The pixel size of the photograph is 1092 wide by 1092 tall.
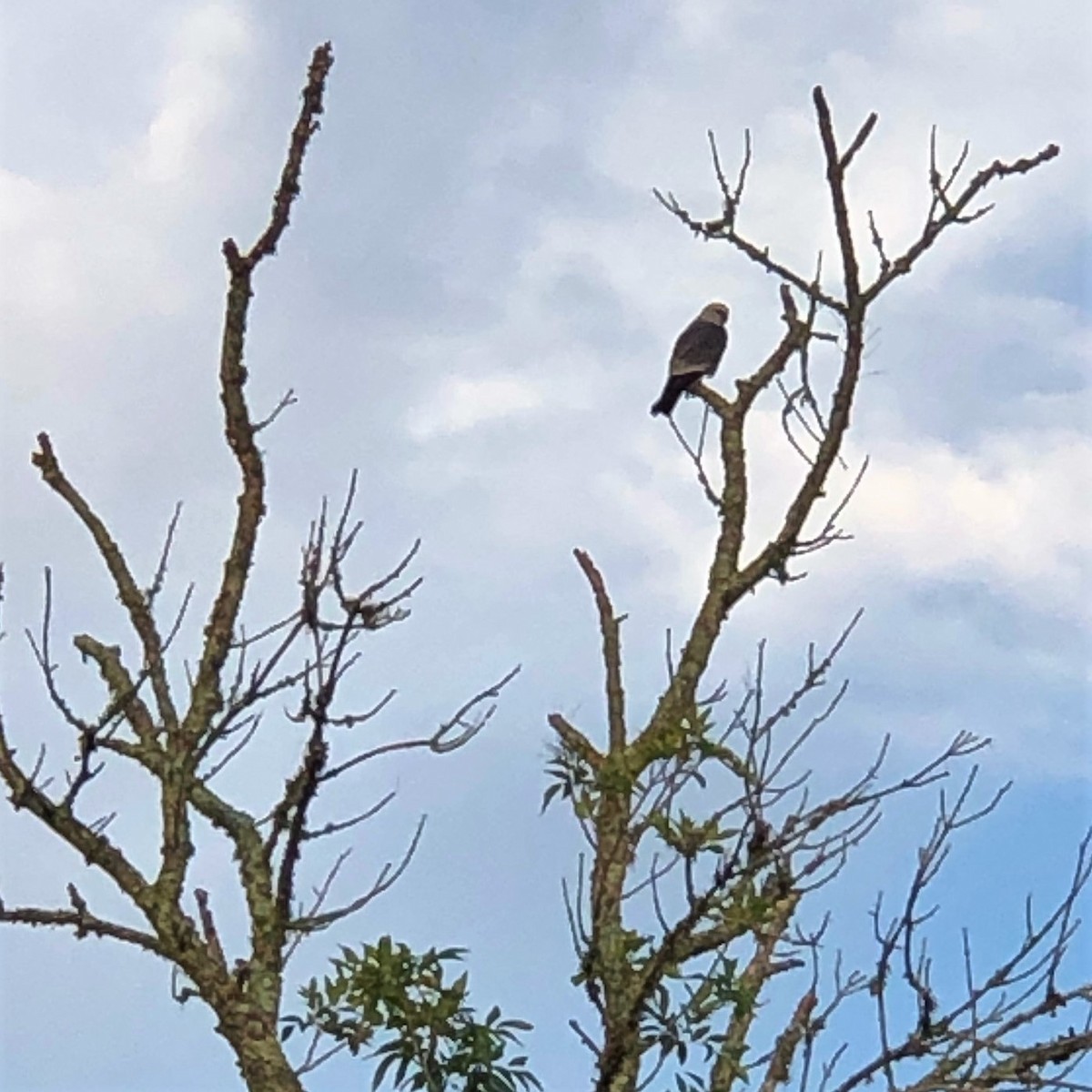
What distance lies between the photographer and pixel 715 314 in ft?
35.3

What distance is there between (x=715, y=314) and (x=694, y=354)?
999 mm

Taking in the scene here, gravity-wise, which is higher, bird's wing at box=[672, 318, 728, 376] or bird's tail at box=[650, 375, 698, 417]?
bird's wing at box=[672, 318, 728, 376]

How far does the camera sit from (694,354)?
Result: 985 centimetres

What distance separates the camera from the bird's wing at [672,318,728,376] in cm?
966

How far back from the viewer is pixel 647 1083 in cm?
491

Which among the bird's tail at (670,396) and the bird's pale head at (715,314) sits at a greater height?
the bird's pale head at (715,314)

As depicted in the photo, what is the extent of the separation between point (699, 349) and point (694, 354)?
0.13 meters

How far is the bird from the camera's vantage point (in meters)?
9.45

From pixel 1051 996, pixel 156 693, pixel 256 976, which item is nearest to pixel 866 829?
pixel 1051 996

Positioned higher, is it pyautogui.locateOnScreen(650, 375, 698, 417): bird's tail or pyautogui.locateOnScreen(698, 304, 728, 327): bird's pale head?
pyautogui.locateOnScreen(698, 304, 728, 327): bird's pale head

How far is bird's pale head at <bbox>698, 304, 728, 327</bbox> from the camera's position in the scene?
10.4 m

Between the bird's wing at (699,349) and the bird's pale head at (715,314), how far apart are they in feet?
0.21

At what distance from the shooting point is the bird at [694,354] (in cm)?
945

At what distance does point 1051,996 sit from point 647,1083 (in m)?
1.14
